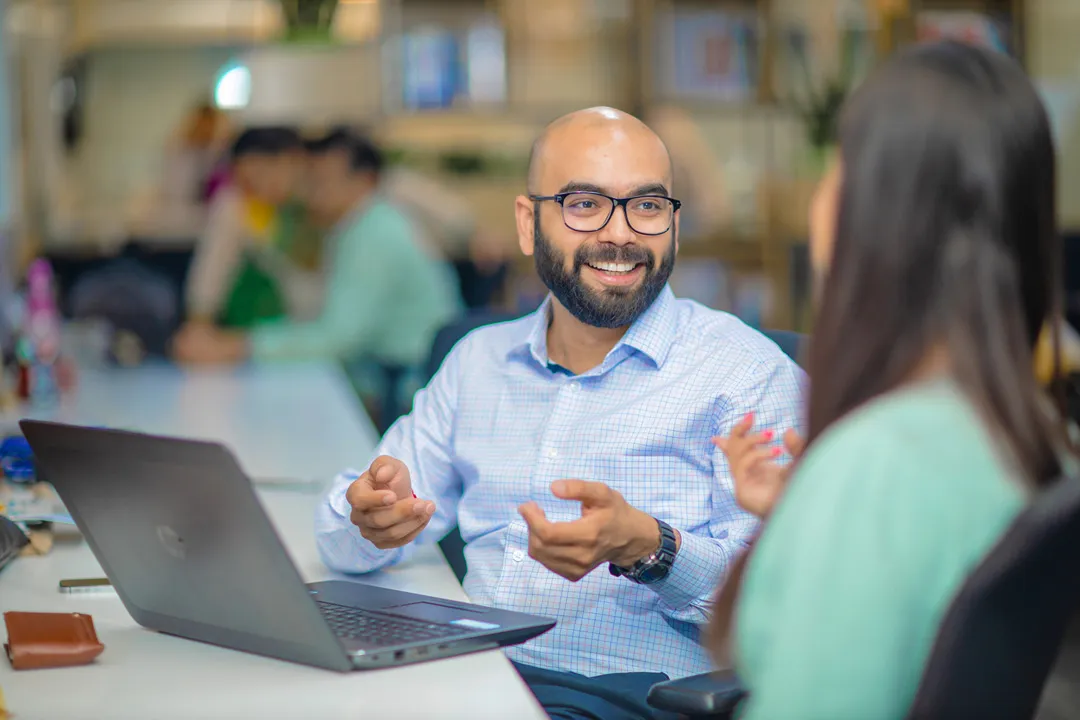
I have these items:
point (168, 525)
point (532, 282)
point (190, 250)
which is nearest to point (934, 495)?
point (168, 525)

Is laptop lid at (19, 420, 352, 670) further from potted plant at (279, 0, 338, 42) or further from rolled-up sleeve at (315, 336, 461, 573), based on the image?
potted plant at (279, 0, 338, 42)


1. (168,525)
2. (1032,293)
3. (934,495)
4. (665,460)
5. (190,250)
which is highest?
(1032,293)

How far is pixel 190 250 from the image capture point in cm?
502

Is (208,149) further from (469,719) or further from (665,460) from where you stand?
(469,719)

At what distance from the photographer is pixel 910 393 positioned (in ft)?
3.29

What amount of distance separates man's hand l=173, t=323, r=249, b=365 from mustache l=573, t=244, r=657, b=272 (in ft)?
8.19

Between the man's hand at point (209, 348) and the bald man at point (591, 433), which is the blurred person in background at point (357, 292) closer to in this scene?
the man's hand at point (209, 348)

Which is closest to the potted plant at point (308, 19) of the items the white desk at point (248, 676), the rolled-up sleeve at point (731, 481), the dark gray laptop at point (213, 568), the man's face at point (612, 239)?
the white desk at point (248, 676)

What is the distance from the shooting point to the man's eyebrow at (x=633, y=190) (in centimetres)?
186

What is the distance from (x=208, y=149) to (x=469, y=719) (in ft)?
18.5

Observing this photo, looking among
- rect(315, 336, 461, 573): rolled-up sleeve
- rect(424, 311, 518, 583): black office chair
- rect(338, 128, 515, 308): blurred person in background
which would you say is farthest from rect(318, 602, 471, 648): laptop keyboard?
rect(338, 128, 515, 308): blurred person in background

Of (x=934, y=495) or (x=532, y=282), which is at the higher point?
(x=934, y=495)

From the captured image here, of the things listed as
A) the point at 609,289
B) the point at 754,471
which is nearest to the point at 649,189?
the point at 609,289

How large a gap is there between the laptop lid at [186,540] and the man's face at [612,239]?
0.74 meters
